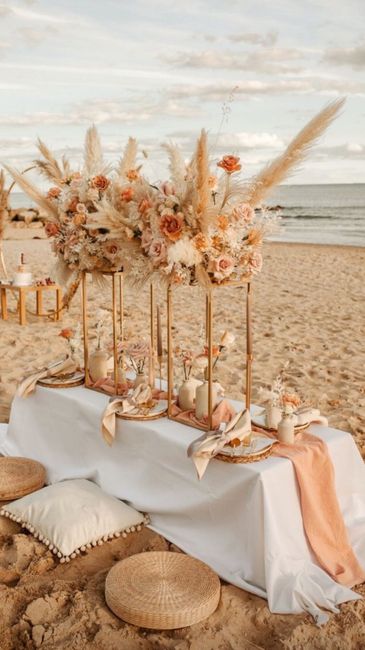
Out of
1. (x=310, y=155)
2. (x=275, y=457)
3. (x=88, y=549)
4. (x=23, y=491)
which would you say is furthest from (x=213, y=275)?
(x=23, y=491)

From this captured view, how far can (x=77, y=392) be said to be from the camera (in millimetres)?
4707

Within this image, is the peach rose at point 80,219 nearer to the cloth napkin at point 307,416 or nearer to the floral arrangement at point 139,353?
the floral arrangement at point 139,353

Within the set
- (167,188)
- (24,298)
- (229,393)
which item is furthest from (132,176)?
(24,298)

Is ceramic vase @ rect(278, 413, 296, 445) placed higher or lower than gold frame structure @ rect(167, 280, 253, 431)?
lower

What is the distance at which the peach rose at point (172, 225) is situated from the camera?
11.0 feet

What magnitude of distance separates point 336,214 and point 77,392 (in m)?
Answer: 37.4

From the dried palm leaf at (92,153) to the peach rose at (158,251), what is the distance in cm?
104

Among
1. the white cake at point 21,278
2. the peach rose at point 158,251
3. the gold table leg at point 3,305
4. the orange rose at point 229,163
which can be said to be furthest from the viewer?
the gold table leg at point 3,305

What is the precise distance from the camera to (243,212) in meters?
3.42

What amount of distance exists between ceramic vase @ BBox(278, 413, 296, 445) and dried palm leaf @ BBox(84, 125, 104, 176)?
2008mm

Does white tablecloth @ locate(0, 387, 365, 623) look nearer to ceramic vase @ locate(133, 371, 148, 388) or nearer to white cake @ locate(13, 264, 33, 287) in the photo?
ceramic vase @ locate(133, 371, 148, 388)

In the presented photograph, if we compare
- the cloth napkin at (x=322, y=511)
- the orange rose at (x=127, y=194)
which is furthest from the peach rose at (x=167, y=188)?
the cloth napkin at (x=322, y=511)

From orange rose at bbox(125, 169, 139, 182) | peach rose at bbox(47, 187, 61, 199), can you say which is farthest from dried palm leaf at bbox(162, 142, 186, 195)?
peach rose at bbox(47, 187, 61, 199)

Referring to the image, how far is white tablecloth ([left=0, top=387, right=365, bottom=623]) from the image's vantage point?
335 cm
